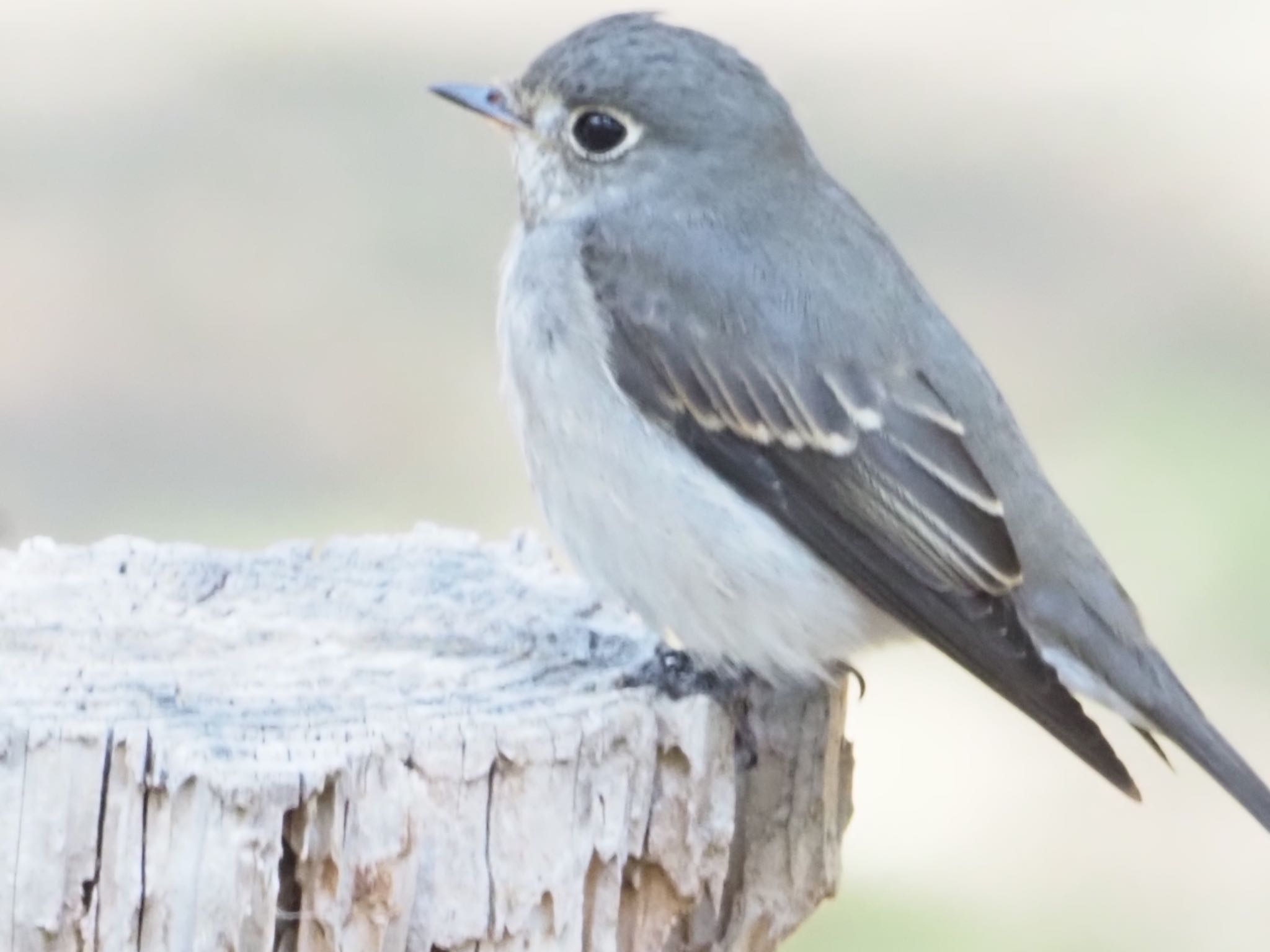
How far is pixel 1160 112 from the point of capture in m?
14.1

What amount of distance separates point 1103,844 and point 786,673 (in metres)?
3.35

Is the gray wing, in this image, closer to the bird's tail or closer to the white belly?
the white belly

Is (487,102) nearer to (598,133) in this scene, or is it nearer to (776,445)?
(598,133)

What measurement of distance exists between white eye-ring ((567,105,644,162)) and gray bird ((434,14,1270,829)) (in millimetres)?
44

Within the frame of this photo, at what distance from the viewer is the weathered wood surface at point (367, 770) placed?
13.6ft

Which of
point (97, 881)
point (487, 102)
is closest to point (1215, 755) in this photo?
point (487, 102)

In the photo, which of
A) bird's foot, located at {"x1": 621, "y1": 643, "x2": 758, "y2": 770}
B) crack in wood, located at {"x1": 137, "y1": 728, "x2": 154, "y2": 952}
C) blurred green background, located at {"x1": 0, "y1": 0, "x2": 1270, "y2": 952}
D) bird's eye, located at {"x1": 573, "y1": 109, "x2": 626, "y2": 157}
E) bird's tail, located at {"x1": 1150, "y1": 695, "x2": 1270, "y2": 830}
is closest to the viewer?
crack in wood, located at {"x1": 137, "y1": 728, "x2": 154, "y2": 952}


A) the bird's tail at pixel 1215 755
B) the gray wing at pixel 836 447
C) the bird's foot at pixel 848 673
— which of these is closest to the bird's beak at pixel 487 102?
the gray wing at pixel 836 447

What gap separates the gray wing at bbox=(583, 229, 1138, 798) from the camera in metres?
5.18

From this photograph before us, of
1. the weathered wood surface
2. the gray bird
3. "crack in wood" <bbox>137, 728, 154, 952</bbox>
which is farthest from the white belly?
"crack in wood" <bbox>137, 728, 154, 952</bbox>

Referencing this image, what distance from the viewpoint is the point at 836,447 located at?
5.30 meters

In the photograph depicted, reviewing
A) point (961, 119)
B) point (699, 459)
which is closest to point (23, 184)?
point (961, 119)

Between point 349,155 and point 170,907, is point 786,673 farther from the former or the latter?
point 349,155

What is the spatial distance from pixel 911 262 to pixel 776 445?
656 centimetres
